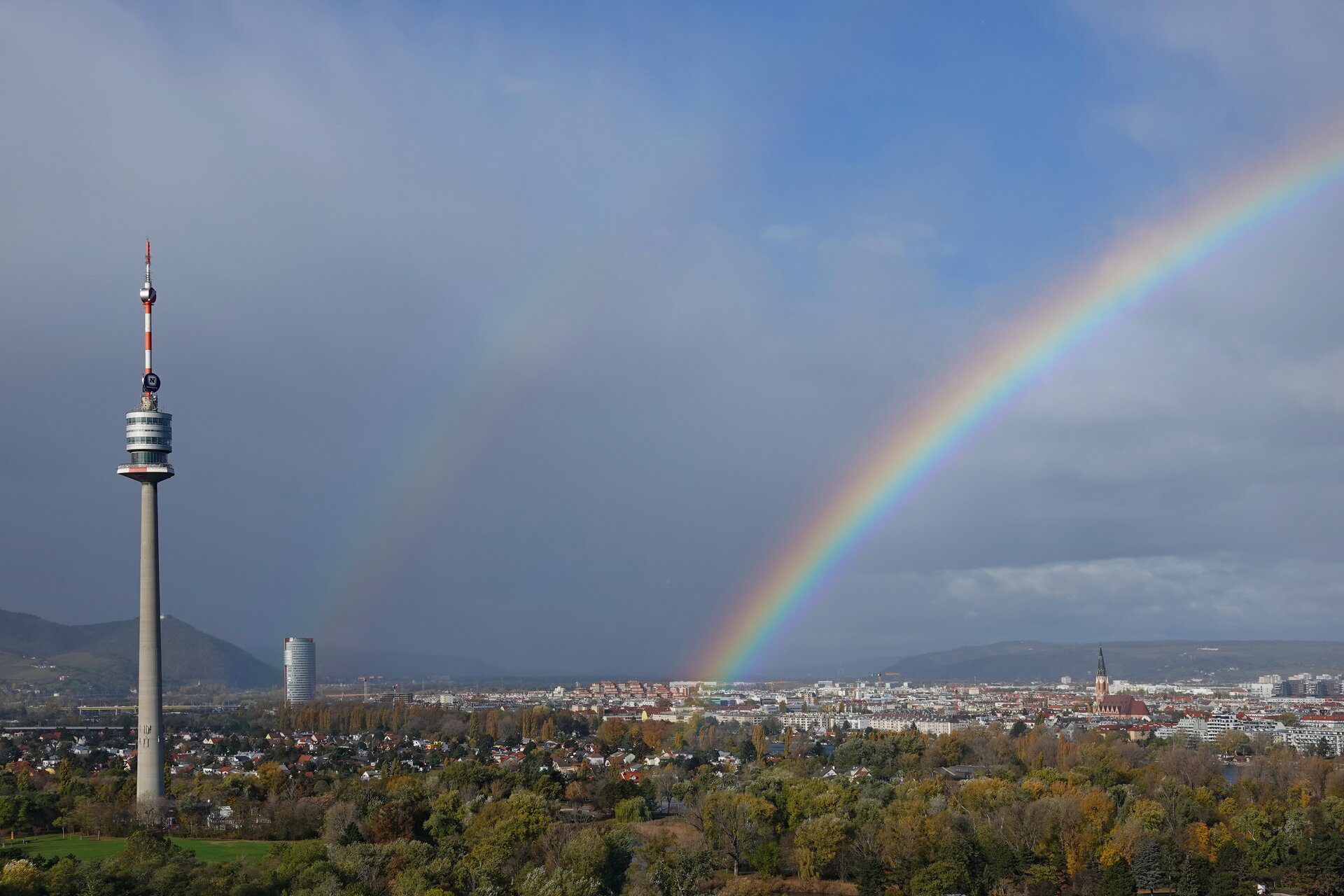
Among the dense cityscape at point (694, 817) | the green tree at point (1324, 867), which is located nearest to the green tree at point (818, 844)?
the dense cityscape at point (694, 817)

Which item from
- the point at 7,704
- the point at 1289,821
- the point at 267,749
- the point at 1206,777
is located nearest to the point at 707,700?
the point at 7,704

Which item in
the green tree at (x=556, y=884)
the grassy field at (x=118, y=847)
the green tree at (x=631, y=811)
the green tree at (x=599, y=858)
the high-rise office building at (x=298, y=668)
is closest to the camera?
the green tree at (x=556, y=884)

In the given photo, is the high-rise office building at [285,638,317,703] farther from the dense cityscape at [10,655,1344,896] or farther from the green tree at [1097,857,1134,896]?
the green tree at [1097,857,1134,896]

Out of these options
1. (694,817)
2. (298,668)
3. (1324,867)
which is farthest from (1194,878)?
(298,668)

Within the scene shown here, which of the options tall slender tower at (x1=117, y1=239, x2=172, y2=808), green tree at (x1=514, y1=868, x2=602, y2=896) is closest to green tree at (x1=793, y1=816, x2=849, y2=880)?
green tree at (x1=514, y1=868, x2=602, y2=896)

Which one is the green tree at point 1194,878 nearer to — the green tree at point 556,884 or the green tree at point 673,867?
the green tree at point 673,867

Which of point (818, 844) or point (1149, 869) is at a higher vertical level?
point (818, 844)

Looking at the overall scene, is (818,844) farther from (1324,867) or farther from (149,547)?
(149,547)
